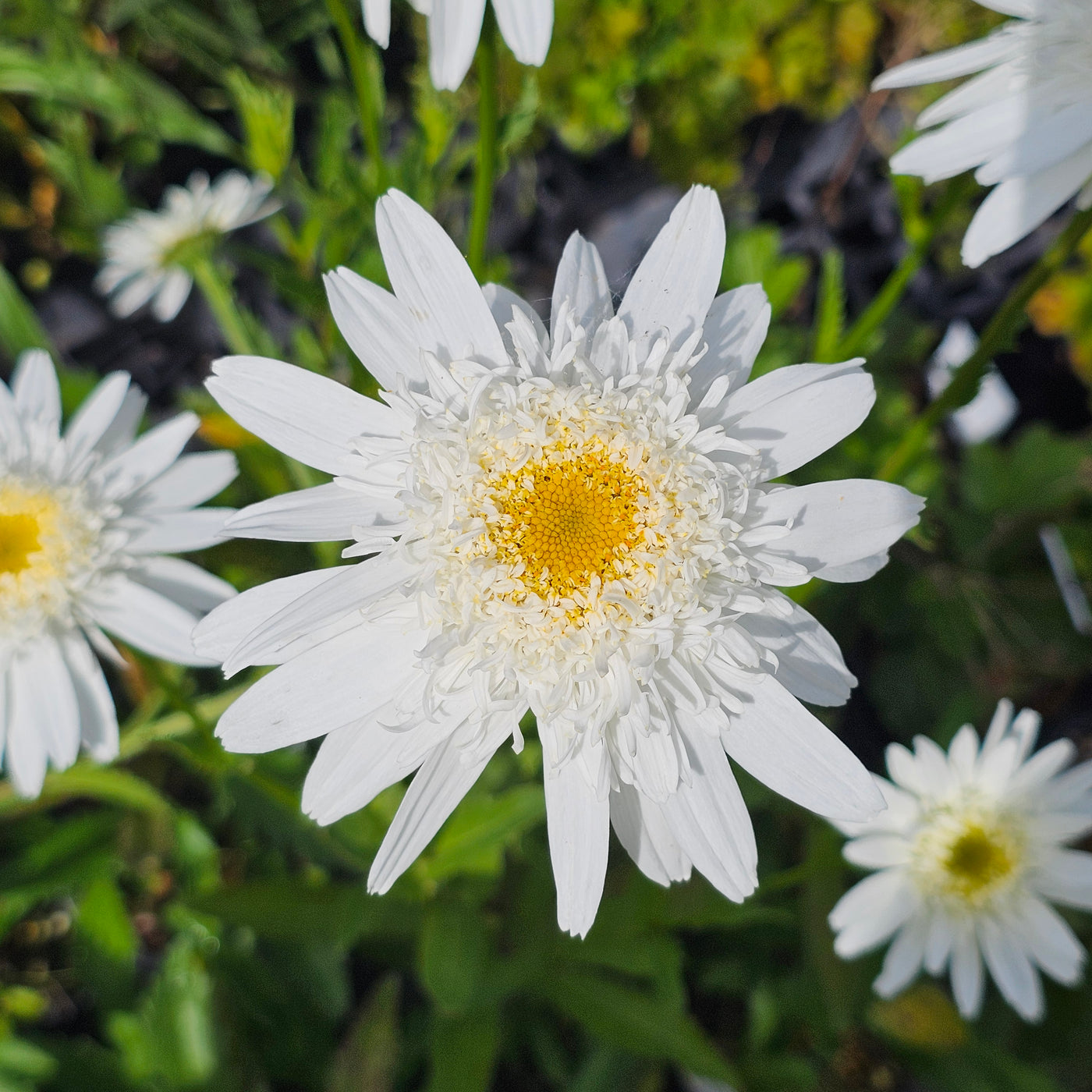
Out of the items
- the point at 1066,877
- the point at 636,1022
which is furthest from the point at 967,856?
the point at 636,1022

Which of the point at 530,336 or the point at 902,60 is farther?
the point at 902,60

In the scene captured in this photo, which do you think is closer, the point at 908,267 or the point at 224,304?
the point at 908,267

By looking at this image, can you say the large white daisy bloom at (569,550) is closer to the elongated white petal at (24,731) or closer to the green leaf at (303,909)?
the elongated white petal at (24,731)

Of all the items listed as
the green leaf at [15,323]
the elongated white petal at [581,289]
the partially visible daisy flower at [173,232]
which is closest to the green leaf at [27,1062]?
the green leaf at [15,323]

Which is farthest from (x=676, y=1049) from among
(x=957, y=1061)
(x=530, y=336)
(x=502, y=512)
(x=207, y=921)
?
(x=530, y=336)

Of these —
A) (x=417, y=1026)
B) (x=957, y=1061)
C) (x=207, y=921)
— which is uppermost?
(x=207, y=921)

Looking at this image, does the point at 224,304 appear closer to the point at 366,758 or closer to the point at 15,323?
the point at 15,323

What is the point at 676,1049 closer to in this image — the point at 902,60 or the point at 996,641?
the point at 996,641
